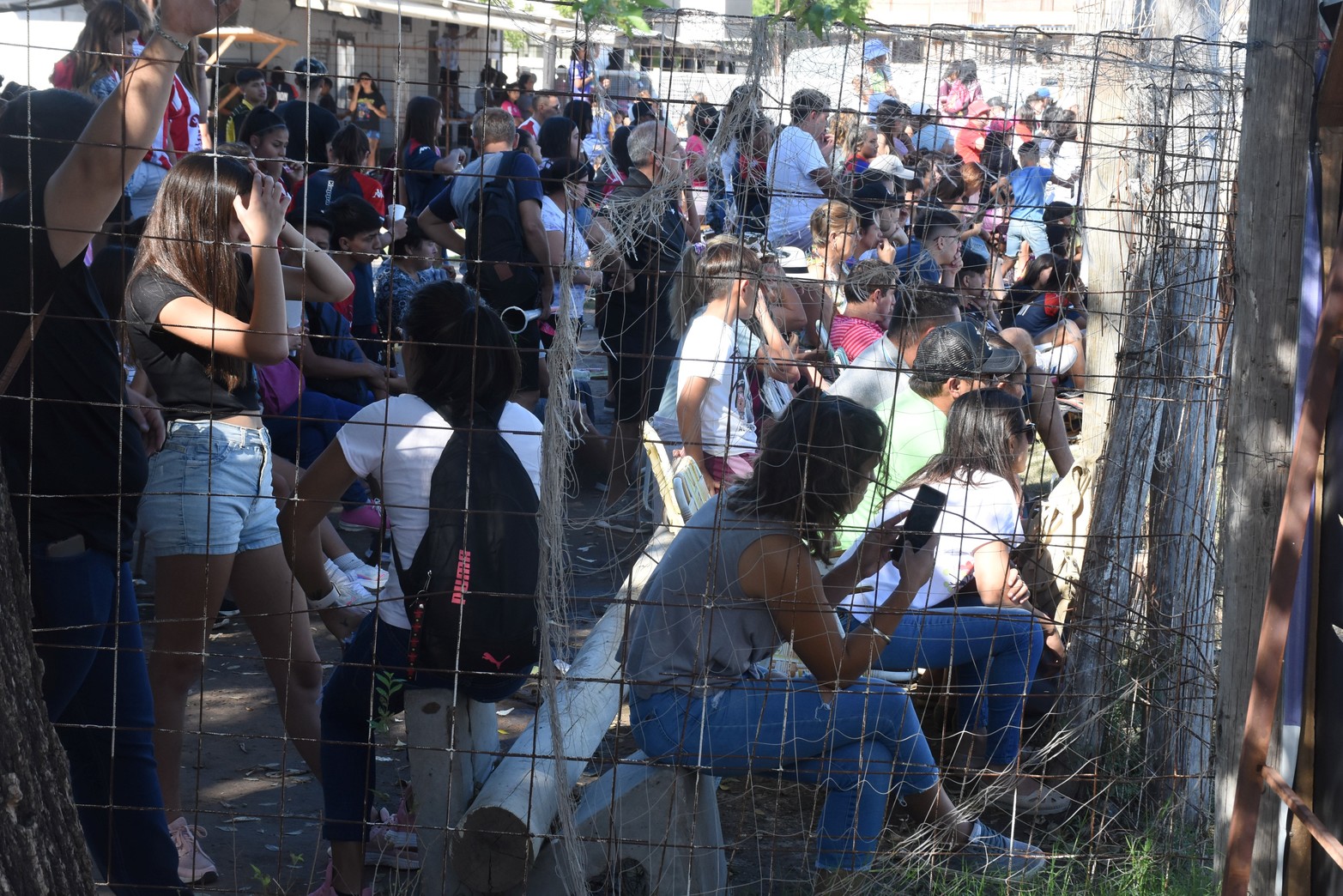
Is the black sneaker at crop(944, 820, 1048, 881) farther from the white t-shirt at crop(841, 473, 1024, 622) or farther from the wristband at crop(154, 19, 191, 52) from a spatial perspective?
the wristband at crop(154, 19, 191, 52)

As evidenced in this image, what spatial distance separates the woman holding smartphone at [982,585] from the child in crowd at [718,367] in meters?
0.54

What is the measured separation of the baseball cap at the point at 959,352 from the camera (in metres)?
3.29

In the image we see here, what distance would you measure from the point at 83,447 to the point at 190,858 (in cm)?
117

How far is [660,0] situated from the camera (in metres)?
2.18

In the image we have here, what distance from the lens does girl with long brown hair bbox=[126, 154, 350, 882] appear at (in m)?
2.86

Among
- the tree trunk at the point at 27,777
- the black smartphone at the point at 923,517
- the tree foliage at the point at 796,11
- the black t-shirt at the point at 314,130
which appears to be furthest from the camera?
the black t-shirt at the point at 314,130

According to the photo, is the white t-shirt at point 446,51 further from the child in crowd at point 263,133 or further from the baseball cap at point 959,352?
the baseball cap at point 959,352

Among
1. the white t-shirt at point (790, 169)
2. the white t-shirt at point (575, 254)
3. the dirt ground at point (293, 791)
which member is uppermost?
the white t-shirt at point (790, 169)

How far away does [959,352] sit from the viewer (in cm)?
350

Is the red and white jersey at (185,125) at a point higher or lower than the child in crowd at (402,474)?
higher

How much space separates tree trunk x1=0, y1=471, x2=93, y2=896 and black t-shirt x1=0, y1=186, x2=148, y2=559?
0.79 m

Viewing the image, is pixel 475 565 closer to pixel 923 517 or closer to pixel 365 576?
pixel 923 517

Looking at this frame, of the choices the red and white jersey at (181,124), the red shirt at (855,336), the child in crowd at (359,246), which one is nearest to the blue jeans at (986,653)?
the red shirt at (855,336)

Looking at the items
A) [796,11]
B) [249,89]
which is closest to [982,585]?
[796,11]
